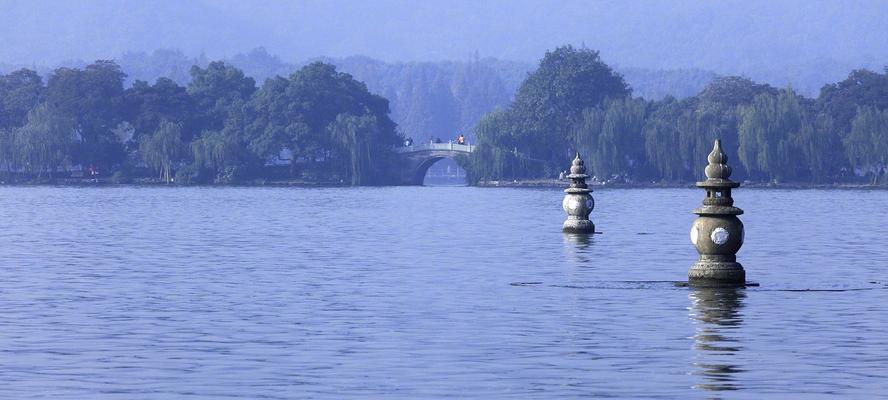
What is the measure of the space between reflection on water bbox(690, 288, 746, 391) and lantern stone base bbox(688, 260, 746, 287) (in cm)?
23

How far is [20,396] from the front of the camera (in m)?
20.2

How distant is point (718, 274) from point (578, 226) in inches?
1044

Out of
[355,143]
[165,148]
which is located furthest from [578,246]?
[165,148]

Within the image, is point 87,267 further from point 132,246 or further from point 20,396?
point 20,396

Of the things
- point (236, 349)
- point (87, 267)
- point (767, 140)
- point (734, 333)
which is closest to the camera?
point (236, 349)

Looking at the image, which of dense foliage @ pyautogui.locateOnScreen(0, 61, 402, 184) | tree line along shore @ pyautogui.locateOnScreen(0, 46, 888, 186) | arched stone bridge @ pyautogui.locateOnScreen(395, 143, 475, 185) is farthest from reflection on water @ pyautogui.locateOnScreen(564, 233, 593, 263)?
arched stone bridge @ pyautogui.locateOnScreen(395, 143, 475, 185)

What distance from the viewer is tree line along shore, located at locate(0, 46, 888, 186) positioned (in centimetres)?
15523

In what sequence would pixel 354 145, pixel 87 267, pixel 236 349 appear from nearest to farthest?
pixel 236 349
pixel 87 267
pixel 354 145

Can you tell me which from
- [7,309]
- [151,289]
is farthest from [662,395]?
[151,289]

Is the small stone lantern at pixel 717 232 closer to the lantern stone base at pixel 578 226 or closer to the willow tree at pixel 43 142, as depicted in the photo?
the lantern stone base at pixel 578 226

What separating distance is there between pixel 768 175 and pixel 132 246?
112215 millimetres

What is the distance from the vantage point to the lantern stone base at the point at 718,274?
34.8 meters

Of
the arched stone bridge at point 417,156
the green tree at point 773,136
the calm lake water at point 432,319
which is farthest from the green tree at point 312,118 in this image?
the calm lake water at point 432,319

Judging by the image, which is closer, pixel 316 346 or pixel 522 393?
pixel 522 393
